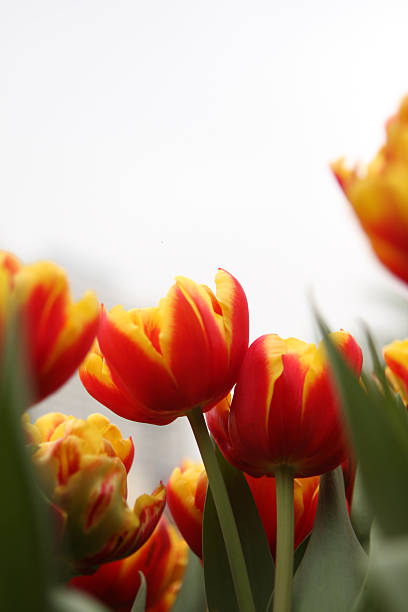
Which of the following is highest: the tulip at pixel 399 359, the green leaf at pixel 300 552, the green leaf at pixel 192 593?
the tulip at pixel 399 359

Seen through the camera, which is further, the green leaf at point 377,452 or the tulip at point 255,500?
the tulip at point 255,500

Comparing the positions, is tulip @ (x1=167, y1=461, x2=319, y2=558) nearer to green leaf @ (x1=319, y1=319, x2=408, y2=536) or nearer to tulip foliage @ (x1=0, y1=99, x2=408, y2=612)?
tulip foliage @ (x1=0, y1=99, x2=408, y2=612)

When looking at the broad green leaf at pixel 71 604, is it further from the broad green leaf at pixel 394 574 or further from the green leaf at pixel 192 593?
the green leaf at pixel 192 593

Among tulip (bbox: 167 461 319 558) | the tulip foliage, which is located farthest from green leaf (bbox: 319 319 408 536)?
tulip (bbox: 167 461 319 558)

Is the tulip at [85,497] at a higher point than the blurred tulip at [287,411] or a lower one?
higher

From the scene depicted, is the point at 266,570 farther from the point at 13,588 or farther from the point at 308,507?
the point at 13,588

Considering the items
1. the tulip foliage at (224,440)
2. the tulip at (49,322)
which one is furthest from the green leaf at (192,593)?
the tulip at (49,322)

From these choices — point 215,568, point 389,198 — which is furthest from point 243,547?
point 389,198
